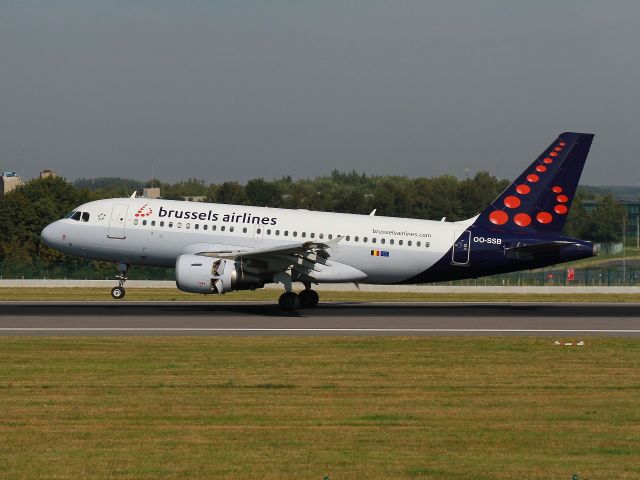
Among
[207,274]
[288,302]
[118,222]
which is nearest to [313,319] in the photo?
[288,302]

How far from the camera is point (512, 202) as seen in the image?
43.2 metres

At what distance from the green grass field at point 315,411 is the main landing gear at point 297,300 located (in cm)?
1138

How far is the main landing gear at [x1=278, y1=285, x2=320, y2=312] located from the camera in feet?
132

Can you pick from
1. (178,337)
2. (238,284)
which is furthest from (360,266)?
(178,337)

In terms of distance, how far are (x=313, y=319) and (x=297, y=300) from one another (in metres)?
4.54

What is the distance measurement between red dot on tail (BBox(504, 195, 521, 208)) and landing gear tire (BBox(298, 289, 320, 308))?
8740 mm

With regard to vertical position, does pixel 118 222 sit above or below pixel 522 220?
below

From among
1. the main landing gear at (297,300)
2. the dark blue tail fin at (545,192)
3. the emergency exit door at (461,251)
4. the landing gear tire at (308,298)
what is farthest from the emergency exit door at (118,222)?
the dark blue tail fin at (545,192)

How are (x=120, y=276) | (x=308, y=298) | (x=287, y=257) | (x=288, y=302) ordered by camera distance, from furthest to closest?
1. (x=120, y=276)
2. (x=308, y=298)
3. (x=288, y=302)
4. (x=287, y=257)

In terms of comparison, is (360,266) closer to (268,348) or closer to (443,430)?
(268,348)

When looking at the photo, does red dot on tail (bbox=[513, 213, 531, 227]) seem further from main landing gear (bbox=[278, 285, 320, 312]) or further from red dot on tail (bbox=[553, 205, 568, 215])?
main landing gear (bbox=[278, 285, 320, 312])

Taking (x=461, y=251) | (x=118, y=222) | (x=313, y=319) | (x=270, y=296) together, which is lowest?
(x=313, y=319)

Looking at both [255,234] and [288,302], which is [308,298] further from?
[255,234]

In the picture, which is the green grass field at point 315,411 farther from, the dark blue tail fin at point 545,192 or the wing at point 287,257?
the dark blue tail fin at point 545,192
